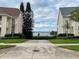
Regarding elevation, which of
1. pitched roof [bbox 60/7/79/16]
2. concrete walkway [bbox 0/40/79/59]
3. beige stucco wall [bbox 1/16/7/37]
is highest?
pitched roof [bbox 60/7/79/16]

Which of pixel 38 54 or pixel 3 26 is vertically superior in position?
pixel 3 26

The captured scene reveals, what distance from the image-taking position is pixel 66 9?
57.7 m

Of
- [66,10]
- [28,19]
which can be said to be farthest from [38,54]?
[28,19]

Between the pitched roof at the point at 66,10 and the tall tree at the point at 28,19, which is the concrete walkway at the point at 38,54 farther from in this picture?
the tall tree at the point at 28,19

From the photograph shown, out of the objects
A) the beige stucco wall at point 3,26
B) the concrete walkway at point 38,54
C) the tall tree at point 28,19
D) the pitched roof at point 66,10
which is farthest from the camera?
the tall tree at point 28,19

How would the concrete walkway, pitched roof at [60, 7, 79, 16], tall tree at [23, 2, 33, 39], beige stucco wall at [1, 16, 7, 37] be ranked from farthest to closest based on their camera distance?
tall tree at [23, 2, 33, 39] → pitched roof at [60, 7, 79, 16] → beige stucco wall at [1, 16, 7, 37] → the concrete walkway

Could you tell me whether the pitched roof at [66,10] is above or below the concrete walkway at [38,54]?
above

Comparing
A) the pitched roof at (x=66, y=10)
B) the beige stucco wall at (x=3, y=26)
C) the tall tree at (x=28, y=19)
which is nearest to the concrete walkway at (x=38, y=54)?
the beige stucco wall at (x=3, y=26)

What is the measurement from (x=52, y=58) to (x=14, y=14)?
44.6 meters

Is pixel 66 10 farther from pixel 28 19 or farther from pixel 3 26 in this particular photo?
pixel 3 26

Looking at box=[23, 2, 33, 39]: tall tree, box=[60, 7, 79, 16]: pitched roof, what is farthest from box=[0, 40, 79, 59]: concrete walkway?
box=[23, 2, 33, 39]: tall tree

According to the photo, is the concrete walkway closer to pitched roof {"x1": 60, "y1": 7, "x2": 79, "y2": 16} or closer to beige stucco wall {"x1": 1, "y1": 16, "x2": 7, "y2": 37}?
beige stucco wall {"x1": 1, "y1": 16, "x2": 7, "y2": 37}

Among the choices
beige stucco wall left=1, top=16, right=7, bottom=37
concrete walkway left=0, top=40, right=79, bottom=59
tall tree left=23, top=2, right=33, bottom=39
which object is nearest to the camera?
concrete walkway left=0, top=40, right=79, bottom=59

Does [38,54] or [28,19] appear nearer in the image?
[38,54]
